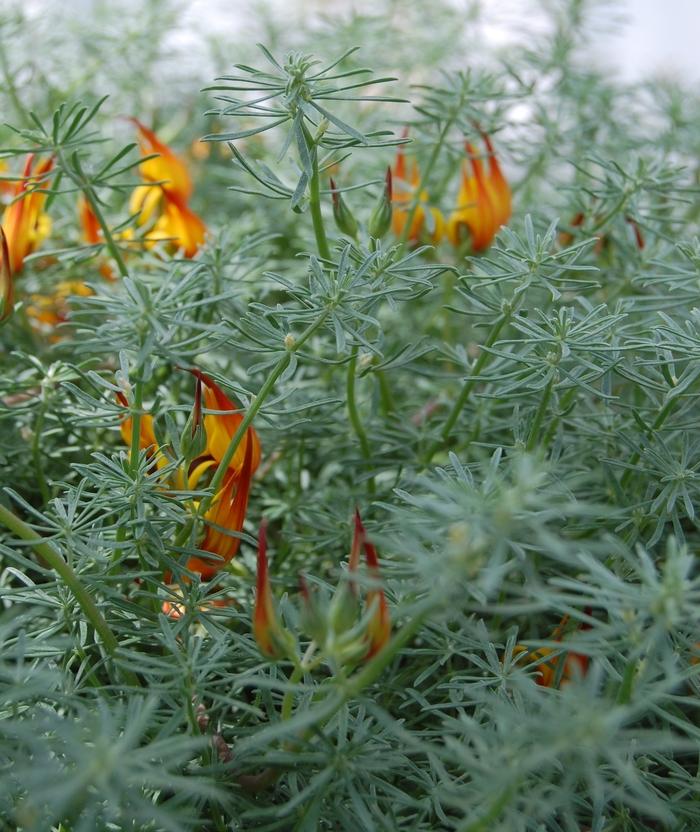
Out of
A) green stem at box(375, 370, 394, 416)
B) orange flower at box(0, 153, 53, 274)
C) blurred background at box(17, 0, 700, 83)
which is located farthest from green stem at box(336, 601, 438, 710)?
blurred background at box(17, 0, 700, 83)

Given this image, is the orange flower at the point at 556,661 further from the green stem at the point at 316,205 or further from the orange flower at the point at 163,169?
the orange flower at the point at 163,169

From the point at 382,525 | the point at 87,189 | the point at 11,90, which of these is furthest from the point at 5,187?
the point at 382,525

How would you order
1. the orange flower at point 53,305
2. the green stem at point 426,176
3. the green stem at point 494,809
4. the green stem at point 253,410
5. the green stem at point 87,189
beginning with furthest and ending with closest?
the orange flower at point 53,305 < the green stem at point 426,176 < the green stem at point 87,189 < the green stem at point 253,410 < the green stem at point 494,809

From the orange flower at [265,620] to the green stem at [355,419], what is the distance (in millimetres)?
156

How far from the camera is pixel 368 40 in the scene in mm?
1024

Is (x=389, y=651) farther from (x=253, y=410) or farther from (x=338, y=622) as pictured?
(x=253, y=410)

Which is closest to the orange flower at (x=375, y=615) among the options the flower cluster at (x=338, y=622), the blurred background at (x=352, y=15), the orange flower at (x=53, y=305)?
the flower cluster at (x=338, y=622)

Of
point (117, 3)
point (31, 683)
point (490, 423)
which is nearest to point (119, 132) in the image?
point (117, 3)

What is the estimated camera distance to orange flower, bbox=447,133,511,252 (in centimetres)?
71

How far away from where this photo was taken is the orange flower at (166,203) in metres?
0.70

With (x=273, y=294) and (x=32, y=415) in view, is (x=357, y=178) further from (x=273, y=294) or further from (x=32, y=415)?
(x=32, y=415)

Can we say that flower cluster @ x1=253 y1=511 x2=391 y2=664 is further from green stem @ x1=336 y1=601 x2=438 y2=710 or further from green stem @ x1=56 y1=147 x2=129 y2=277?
green stem @ x1=56 y1=147 x2=129 y2=277

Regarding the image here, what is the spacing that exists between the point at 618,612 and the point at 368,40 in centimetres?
84

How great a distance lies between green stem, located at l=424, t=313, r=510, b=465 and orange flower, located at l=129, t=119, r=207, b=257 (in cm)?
24
